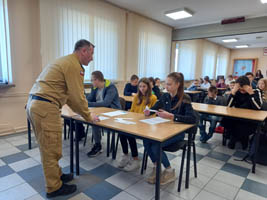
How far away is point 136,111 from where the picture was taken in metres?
2.58

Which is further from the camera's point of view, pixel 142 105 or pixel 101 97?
pixel 101 97

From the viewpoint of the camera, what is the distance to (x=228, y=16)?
564 cm

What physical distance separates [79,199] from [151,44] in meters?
5.44

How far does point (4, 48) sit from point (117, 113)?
2.56 m

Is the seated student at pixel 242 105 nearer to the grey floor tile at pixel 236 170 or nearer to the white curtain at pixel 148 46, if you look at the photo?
the grey floor tile at pixel 236 170

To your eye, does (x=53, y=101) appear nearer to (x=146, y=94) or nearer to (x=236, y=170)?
(x=146, y=94)

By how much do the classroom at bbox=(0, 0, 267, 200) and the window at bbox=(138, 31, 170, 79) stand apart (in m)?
0.05

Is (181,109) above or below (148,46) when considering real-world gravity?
below

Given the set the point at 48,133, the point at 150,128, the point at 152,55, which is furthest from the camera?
Answer: the point at 152,55

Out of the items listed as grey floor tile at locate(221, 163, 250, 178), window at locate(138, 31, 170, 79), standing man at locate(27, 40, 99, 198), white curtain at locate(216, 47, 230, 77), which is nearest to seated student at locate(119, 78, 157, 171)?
standing man at locate(27, 40, 99, 198)

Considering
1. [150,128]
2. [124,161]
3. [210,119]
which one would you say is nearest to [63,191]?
[124,161]

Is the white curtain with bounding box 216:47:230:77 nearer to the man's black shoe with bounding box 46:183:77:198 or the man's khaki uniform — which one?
the man's khaki uniform

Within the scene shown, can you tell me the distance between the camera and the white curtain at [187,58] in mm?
7789

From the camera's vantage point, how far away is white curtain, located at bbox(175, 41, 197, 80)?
25.6 ft
